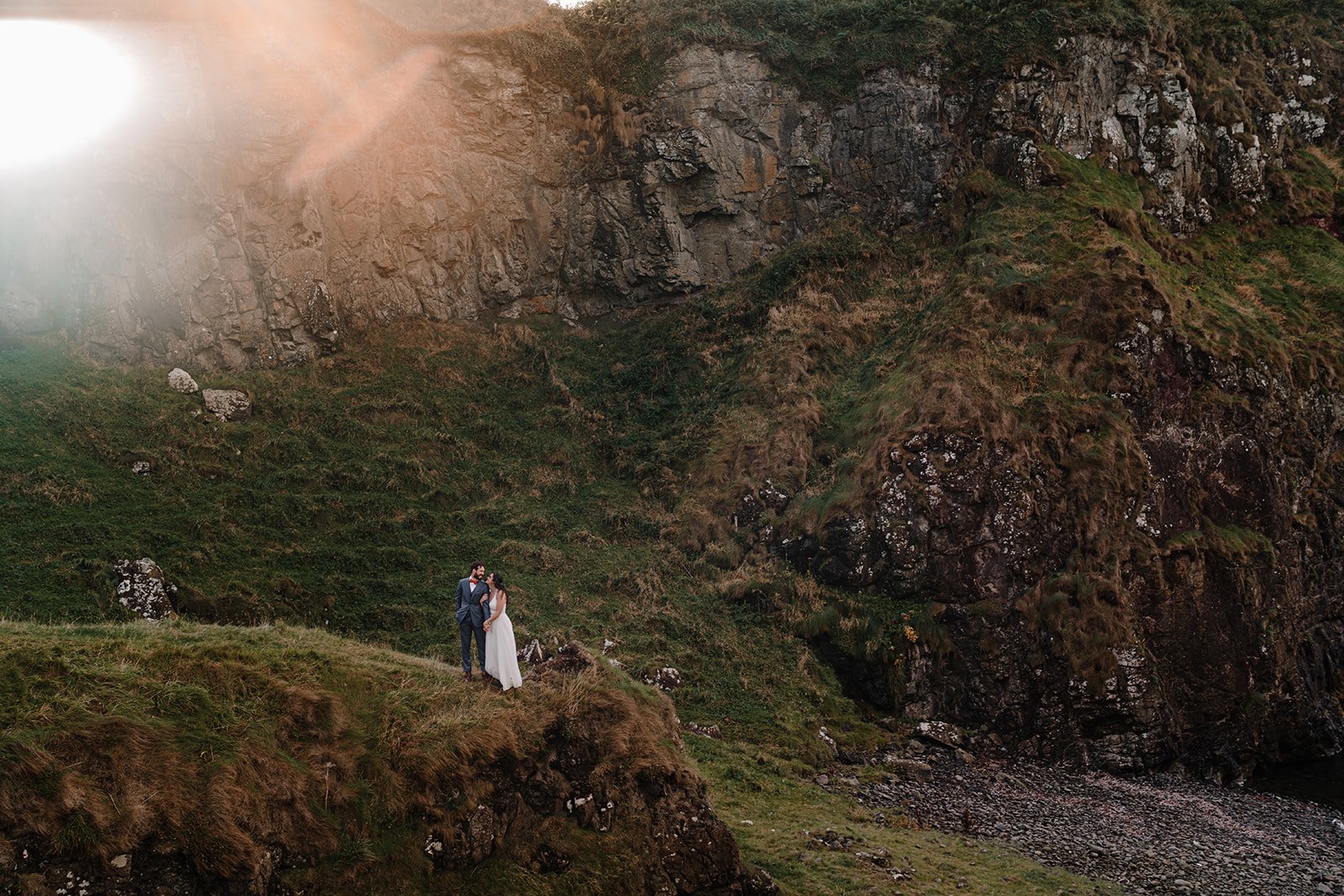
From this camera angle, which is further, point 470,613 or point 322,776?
point 470,613

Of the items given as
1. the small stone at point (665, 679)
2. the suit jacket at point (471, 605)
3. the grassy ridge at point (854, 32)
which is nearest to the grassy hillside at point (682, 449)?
the small stone at point (665, 679)

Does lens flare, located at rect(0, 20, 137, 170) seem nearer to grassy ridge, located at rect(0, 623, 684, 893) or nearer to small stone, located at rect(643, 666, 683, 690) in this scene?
grassy ridge, located at rect(0, 623, 684, 893)

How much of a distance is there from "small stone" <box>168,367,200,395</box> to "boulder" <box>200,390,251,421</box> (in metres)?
0.47

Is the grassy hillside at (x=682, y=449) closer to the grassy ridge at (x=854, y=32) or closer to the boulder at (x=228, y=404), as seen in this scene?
the boulder at (x=228, y=404)

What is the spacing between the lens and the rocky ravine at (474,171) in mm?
33375

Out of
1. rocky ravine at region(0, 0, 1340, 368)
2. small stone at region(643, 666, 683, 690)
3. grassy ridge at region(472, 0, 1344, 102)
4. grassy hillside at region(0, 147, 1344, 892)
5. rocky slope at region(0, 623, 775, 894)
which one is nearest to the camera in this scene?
rocky slope at region(0, 623, 775, 894)

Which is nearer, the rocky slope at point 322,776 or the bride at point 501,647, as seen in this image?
the rocky slope at point 322,776

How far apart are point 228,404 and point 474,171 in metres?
15.7

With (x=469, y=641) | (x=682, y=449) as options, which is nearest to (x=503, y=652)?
(x=469, y=641)

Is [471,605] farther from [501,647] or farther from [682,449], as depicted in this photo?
[682,449]

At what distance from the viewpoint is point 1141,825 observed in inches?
837

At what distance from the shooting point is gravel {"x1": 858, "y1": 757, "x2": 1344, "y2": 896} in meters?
18.6

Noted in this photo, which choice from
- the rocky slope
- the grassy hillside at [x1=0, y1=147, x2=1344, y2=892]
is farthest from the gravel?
the rocky slope

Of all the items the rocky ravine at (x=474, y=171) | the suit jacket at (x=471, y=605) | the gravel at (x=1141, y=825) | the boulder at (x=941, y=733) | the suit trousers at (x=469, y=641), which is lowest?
the gravel at (x=1141, y=825)
